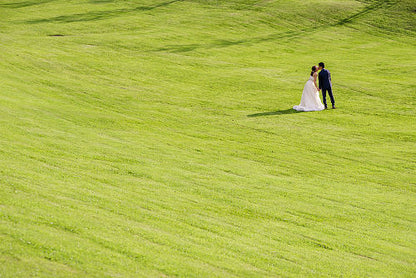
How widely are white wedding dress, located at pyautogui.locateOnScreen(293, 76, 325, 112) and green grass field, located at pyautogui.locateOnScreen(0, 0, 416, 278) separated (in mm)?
760

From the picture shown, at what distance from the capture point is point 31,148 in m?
18.4

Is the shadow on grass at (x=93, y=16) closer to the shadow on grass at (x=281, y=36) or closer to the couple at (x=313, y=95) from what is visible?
the shadow on grass at (x=281, y=36)

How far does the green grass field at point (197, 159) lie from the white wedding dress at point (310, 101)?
76 cm

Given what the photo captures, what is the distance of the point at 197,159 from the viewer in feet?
69.0

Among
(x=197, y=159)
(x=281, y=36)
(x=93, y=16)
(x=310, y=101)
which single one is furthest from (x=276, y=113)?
(x=93, y=16)

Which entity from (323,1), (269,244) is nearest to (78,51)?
(269,244)

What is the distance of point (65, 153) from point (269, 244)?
8.49 metres

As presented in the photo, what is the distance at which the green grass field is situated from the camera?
490 inches

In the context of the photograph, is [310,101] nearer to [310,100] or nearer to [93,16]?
[310,100]

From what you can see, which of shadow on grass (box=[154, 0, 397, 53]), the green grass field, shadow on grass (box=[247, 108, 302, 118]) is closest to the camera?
the green grass field

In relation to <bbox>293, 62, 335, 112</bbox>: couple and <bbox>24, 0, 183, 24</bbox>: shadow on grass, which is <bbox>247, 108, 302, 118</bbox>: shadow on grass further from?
<bbox>24, 0, 183, 24</bbox>: shadow on grass

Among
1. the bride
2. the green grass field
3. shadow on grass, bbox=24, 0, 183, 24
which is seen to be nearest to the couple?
the bride

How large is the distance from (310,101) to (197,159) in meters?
12.6

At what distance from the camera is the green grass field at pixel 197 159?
40.9 ft
